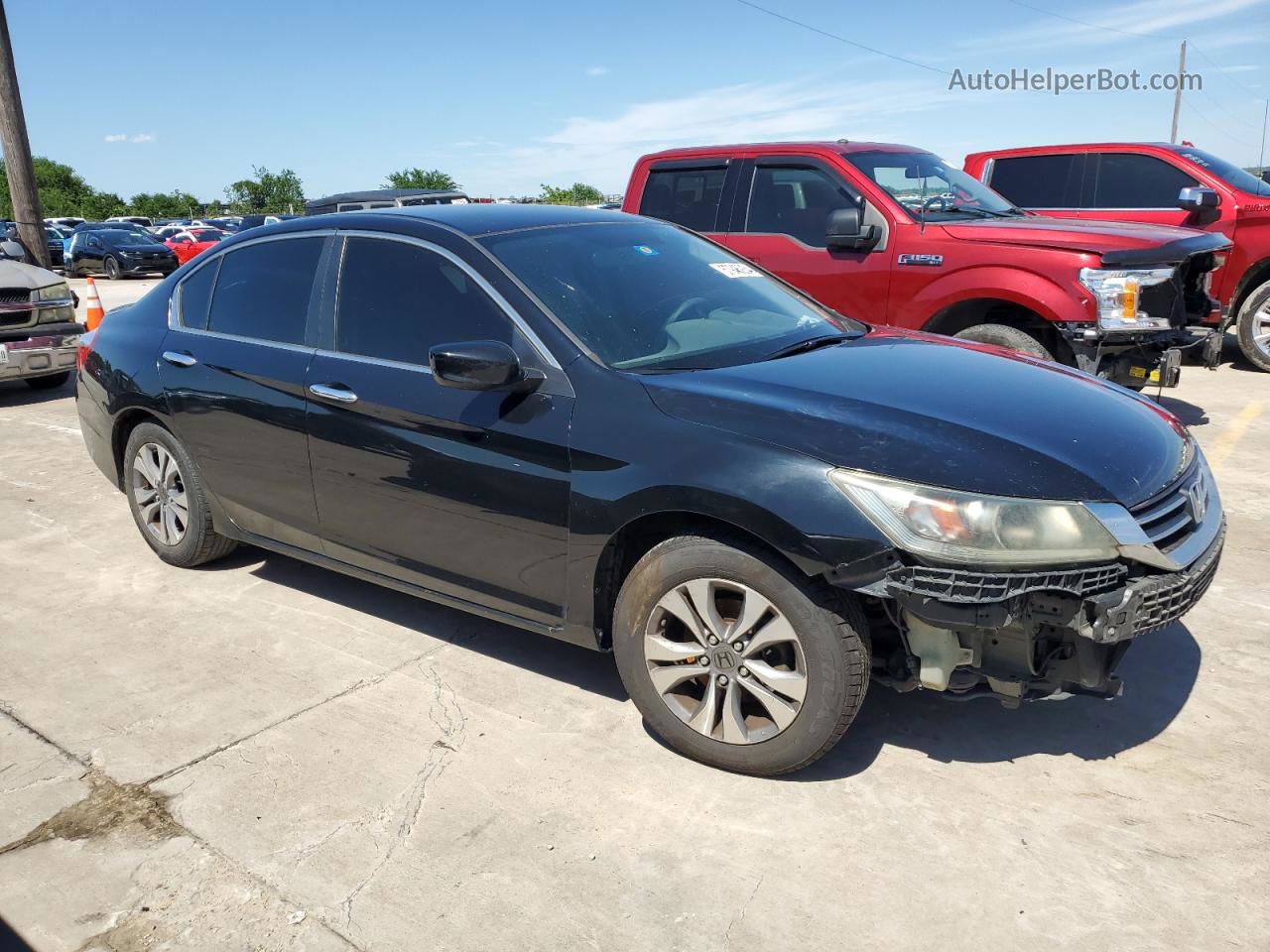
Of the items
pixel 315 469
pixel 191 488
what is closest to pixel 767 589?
pixel 315 469

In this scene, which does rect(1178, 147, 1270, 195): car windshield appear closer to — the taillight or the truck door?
the truck door

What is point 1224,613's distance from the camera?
13.6ft

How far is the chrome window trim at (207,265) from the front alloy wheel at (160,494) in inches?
22.9

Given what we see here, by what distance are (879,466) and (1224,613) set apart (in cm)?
230

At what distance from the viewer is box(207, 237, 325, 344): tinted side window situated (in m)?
4.11

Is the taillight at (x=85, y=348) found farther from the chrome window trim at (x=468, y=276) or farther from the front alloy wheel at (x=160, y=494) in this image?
the chrome window trim at (x=468, y=276)

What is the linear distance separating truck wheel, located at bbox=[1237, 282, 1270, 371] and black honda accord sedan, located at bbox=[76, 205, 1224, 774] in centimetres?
695

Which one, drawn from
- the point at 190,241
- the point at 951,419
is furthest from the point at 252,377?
the point at 190,241

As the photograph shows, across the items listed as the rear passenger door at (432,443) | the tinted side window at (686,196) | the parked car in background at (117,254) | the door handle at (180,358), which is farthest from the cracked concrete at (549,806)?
the parked car in background at (117,254)

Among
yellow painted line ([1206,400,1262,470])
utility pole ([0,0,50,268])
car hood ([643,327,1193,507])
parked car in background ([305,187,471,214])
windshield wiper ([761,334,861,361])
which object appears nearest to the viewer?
Answer: car hood ([643,327,1193,507])

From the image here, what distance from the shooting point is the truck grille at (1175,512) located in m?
2.84

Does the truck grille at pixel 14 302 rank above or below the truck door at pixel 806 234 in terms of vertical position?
below

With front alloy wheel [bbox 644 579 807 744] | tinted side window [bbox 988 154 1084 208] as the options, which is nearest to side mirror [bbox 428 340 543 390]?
front alloy wheel [bbox 644 579 807 744]

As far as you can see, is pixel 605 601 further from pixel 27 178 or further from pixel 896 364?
pixel 27 178
